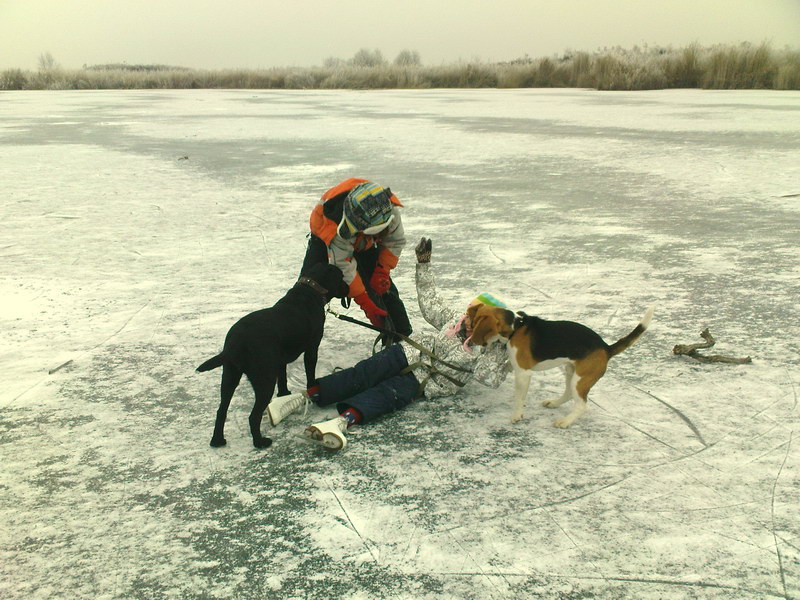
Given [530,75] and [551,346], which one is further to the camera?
[530,75]

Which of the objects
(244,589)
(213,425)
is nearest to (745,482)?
(244,589)

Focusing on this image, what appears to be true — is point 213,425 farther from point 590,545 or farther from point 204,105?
point 204,105

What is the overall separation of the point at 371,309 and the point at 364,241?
345mm

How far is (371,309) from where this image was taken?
144 inches

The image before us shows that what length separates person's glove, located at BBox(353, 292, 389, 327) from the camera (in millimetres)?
3559

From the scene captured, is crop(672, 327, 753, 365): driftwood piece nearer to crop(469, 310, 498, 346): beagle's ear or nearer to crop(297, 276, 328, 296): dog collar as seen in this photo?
crop(469, 310, 498, 346): beagle's ear

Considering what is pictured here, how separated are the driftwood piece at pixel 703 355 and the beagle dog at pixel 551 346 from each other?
2.34 feet

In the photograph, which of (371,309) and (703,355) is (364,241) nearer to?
(371,309)

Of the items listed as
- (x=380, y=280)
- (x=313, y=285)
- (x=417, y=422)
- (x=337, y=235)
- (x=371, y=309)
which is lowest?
(x=417, y=422)

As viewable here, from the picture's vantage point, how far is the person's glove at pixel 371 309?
3.56 m

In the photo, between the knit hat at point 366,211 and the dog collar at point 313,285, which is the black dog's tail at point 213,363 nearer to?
the dog collar at point 313,285

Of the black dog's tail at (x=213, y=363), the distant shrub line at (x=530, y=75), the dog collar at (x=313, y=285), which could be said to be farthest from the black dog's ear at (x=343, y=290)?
the distant shrub line at (x=530, y=75)

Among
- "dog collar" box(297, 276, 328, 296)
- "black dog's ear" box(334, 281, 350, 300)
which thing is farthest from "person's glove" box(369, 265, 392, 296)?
"dog collar" box(297, 276, 328, 296)

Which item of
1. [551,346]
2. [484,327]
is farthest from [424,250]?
[551,346]
